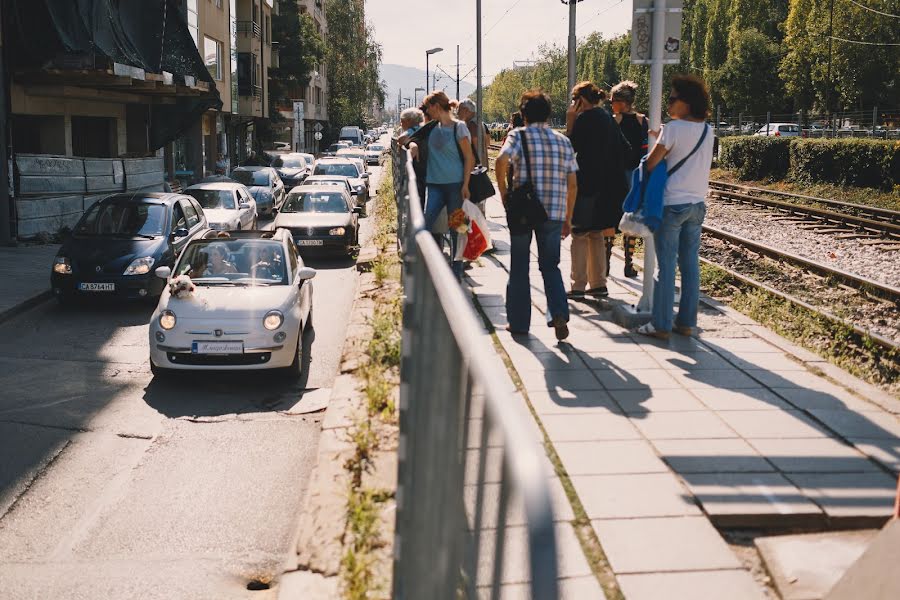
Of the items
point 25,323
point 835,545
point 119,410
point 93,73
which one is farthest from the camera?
point 93,73

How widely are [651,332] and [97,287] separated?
772cm

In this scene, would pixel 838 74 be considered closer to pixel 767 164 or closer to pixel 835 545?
pixel 767 164

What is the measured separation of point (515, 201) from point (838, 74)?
150ft

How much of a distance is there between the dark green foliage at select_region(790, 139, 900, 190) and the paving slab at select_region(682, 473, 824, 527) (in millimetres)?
23321

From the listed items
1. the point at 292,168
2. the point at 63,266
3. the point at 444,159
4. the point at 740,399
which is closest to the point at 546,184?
the point at 740,399

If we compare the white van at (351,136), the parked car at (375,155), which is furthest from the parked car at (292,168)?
the white van at (351,136)

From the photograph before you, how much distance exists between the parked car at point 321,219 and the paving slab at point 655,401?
12208mm

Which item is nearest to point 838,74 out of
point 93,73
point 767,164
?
point 767,164

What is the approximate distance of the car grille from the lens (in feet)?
29.6

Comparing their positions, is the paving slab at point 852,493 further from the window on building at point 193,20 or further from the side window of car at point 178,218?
the window on building at point 193,20

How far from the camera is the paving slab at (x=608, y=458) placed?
501 centimetres

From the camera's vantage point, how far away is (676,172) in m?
7.63

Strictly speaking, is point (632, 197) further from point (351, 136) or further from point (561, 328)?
point (351, 136)

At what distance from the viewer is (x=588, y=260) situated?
978cm
